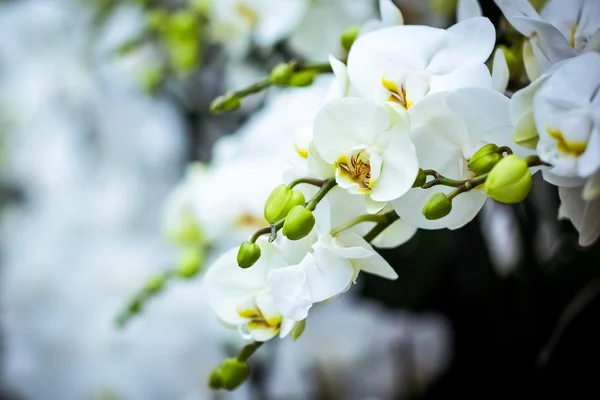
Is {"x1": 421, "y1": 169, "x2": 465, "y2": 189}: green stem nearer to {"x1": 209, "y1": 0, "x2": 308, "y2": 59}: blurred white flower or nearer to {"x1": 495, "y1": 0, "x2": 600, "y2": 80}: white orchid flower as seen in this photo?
{"x1": 495, "y1": 0, "x2": 600, "y2": 80}: white orchid flower

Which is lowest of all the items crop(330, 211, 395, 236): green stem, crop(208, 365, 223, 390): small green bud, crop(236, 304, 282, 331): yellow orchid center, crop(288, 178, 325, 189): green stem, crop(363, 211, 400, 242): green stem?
crop(208, 365, 223, 390): small green bud

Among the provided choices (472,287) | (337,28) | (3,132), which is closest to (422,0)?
(337,28)

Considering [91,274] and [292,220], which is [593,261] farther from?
[91,274]

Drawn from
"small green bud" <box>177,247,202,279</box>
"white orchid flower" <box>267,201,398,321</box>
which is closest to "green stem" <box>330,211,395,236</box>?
"white orchid flower" <box>267,201,398,321</box>

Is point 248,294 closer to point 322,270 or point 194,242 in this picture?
point 322,270

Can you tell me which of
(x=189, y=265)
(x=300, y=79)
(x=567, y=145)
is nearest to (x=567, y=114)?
(x=567, y=145)

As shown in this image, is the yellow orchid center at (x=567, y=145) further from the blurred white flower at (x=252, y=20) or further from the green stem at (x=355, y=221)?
Result: the blurred white flower at (x=252, y=20)
